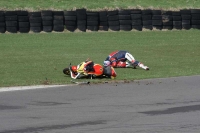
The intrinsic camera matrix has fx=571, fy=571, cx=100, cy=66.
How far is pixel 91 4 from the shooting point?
32.1 metres

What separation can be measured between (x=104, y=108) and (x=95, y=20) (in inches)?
672

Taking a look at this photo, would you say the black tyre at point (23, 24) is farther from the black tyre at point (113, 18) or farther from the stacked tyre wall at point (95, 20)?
the black tyre at point (113, 18)

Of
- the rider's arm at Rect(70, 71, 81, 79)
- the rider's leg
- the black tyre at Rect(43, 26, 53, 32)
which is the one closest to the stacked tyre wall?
the black tyre at Rect(43, 26, 53, 32)

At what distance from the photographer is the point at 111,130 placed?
27.9 ft

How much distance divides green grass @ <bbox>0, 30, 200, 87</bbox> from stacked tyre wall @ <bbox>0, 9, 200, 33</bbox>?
0.31 meters

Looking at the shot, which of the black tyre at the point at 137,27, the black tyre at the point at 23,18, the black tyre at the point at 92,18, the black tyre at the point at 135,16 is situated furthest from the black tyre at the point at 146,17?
the black tyre at the point at 23,18

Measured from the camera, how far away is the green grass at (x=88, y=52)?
52.4 feet

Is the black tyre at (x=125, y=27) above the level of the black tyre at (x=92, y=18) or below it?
below

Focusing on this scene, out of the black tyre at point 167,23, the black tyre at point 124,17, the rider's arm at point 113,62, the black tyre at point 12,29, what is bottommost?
the rider's arm at point 113,62

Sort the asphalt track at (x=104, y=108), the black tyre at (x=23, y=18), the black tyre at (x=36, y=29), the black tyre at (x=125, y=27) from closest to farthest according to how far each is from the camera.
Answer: the asphalt track at (x=104, y=108)
the black tyre at (x=23, y=18)
the black tyre at (x=36, y=29)
the black tyre at (x=125, y=27)

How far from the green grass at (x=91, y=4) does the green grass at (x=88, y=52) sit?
3926mm

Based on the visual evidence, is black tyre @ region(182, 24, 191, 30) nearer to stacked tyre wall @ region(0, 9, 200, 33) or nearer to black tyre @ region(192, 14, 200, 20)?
stacked tyre wall @ region(0, 9, 200, 33)

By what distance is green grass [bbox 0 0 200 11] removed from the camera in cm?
3033

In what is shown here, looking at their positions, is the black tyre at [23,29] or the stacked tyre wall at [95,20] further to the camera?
the black tyre at [23,29]
